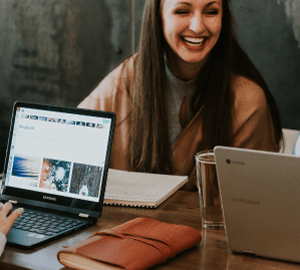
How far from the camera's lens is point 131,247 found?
27.1 inches

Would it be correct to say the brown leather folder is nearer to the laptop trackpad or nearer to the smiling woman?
the laptop trackpad

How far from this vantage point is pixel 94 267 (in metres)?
0.66

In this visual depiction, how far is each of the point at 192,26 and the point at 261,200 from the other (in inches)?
37.5

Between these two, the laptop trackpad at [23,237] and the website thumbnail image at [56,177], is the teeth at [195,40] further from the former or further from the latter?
the laptop trackpad at [23,237]

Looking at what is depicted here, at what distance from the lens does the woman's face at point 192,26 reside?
57.1 inches

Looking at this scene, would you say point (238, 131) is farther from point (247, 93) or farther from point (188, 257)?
point (188, 257)

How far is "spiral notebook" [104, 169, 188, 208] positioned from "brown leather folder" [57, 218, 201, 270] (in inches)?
8.9

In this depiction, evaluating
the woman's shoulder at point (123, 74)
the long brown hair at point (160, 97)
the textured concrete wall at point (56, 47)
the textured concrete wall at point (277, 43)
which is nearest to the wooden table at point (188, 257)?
the long brown hair at point (160, 97)

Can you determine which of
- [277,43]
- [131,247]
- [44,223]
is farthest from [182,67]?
[131,247]

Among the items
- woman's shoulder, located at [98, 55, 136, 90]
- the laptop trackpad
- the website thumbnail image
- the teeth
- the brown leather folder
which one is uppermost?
the teeth

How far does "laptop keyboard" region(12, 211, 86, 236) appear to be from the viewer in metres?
0.83

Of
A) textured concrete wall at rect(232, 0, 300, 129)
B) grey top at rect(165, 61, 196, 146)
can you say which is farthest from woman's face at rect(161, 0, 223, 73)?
textured concrete wall at rect(232, 0, 300, 129)

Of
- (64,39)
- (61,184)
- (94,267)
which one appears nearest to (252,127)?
(61,184)

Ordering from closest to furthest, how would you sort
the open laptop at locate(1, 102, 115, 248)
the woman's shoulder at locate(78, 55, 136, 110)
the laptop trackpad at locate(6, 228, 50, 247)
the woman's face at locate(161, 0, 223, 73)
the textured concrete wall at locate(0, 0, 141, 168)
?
the laptop trackpad at locate(6, 228, 50, 247) < the open laptop at locate(1, 102, 115, 248) < the woman's face at locate(161, 0, 223, 73) < the woman's shoulder at locate(78, 55, 136, 110) < the textured concrete wall at locate(0, 0, 141, 168)
